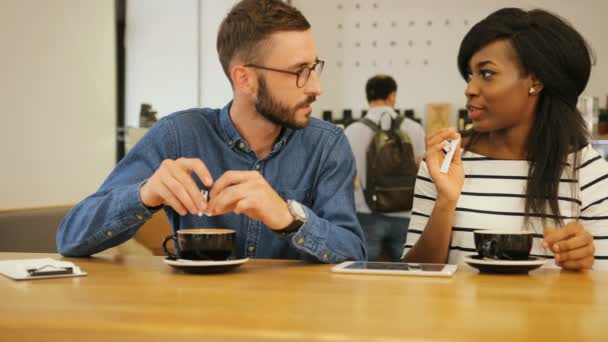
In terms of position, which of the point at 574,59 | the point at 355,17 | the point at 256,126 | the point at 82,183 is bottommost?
the point at 82,183

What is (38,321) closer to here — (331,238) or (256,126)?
(331,238)

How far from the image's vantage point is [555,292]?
1.14 m

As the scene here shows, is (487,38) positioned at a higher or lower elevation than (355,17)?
lower

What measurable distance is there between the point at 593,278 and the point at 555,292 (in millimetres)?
198

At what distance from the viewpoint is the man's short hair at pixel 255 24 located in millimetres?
1839

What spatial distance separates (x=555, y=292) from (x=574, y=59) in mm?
843

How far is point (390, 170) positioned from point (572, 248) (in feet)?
9.23

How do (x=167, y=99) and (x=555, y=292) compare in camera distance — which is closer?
(x=555, y=292)

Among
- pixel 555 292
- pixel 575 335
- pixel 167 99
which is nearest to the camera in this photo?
pixel 575 335

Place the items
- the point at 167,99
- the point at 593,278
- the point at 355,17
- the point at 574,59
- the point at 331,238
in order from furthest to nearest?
1. the point at 355,17
2. the point at 167,99
3. the point at 574,59
4. the point at 331,238
5. the point at 593,278

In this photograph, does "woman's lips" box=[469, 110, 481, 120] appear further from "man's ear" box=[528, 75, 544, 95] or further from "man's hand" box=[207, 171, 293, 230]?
"man's hand" box=[207, 171, 293, 230]

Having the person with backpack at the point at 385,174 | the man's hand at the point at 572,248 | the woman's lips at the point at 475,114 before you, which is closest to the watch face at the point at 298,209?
the man's hand at the point at 572,248

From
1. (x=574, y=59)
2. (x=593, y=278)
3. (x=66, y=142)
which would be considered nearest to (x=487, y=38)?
(x=574, y=59)

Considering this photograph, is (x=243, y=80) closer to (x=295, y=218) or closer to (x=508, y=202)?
(x=295, y=218)
